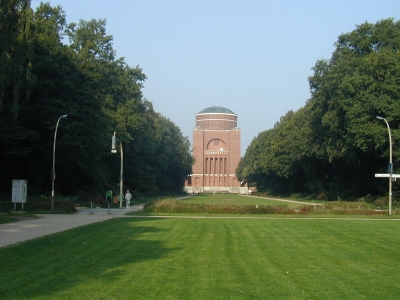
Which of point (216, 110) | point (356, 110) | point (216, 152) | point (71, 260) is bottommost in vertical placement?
point (71, 260)

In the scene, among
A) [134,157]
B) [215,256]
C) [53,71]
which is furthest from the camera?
[134,157]

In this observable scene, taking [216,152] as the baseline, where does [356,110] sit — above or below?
below

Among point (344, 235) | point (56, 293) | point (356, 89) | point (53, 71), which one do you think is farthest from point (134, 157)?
point (56, 293)

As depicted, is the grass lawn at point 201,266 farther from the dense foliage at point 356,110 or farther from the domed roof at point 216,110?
the domed roof at point 216,110

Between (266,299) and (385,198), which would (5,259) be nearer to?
(266,299)

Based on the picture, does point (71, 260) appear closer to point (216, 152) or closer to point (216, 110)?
point (216, 152)

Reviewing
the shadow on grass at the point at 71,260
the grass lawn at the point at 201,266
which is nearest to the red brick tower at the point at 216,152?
the grass lawn at the point at 201,266

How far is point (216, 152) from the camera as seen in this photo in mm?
155500

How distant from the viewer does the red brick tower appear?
154500mm

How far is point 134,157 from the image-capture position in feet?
236

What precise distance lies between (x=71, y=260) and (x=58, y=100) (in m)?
33.7

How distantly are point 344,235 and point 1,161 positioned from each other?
31.0m

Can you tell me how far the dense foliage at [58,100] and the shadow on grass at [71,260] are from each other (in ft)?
43.2

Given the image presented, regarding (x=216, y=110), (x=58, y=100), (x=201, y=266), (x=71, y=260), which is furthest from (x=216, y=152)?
(x=201, y=266)
